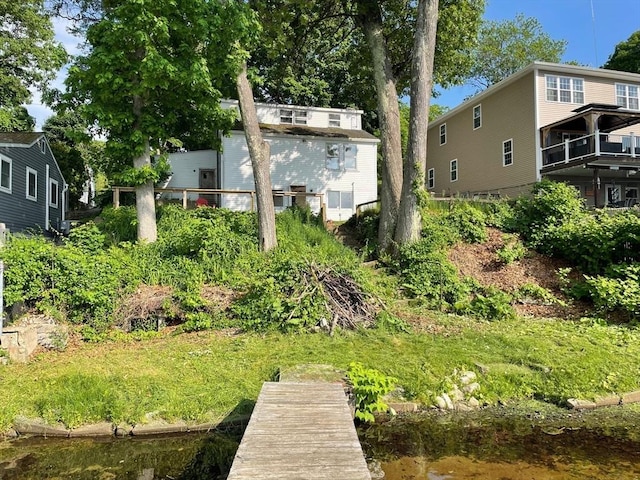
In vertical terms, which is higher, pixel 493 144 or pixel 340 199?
pixel 493 144

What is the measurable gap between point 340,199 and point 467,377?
641 inches

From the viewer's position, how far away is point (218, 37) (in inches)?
451

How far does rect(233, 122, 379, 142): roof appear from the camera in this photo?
71.5 feet

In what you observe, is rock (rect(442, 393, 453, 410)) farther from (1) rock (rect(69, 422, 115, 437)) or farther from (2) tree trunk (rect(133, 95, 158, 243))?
(2) tree trunk (rect(133, 95, 158, 243))

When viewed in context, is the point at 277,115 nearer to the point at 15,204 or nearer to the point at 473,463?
the point at 15,204

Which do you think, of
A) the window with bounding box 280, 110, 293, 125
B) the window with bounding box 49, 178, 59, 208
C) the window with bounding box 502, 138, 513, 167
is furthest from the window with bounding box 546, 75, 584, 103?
the window with bounding box 49, 178, 59, 208

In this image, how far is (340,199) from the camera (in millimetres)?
22391

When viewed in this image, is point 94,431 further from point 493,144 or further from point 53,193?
point 493,144

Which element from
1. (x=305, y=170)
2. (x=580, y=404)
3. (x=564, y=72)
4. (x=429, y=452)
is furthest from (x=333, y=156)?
(x=429, y=452)

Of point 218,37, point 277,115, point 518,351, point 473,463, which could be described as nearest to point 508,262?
point 518,351

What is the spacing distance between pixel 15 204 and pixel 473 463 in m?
17.8

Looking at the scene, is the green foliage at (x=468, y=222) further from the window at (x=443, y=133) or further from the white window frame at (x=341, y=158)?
the window at (x=443, y=133)

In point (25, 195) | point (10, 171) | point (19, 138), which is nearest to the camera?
point (10, 171)

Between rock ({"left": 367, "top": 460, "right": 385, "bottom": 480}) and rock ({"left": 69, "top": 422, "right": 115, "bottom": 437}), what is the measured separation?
10.4ft
